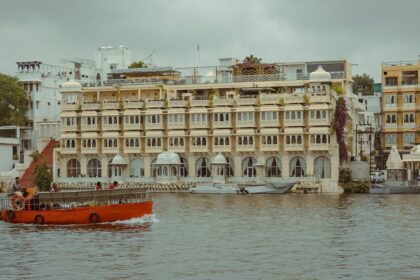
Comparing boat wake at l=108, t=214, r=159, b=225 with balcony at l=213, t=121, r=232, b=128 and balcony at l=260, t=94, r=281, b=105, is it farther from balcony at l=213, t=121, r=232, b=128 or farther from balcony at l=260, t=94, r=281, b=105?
balcony at l=213, t=121, r=232, b=128

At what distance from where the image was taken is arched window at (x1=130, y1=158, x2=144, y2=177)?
108 meters

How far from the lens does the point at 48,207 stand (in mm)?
57344

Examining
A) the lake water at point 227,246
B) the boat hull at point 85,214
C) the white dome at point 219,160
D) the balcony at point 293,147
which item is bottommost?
the lake water at point 227,246

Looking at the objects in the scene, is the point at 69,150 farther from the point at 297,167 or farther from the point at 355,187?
the point at 355,187

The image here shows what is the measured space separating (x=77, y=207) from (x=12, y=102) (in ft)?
223

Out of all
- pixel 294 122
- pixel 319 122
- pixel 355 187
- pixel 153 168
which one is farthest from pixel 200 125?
pixel 355 187

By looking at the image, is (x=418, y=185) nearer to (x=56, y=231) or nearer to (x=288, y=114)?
(x=288, y=114)

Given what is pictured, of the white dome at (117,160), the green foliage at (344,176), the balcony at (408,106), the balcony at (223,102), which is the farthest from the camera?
the balcony at (408,106)

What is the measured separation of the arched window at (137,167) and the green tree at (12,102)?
67.3 ft

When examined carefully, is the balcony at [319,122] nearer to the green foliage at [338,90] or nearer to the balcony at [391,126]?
the green foliage at [338,90]

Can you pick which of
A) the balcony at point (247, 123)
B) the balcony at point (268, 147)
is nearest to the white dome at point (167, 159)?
the balcony at point (247, 123)

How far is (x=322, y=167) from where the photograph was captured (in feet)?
328

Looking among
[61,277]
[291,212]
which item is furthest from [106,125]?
[61,277]

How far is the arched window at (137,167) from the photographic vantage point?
108 m
